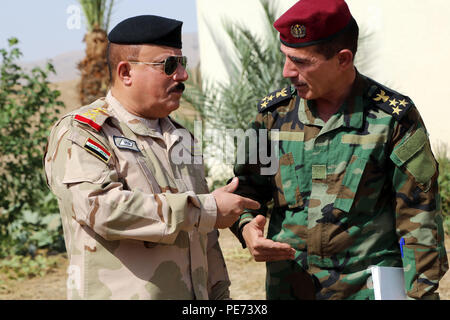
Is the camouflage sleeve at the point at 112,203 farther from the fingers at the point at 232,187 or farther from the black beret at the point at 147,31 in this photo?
the black beret at the point at 147,31

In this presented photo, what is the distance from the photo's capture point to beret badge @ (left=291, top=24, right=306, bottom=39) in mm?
2906

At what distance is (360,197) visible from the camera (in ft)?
9.59

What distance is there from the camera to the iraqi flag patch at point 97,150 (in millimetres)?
2371

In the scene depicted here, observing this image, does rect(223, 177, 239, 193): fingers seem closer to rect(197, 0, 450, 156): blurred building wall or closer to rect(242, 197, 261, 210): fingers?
rect(242, 197, 261, 210): fingers

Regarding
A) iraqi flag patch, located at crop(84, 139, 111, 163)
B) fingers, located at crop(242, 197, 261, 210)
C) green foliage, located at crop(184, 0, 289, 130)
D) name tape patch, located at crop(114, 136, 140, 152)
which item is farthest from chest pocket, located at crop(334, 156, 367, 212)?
green foliage, located at crop(184, 0, 289, 130)

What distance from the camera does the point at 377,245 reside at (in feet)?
9.62

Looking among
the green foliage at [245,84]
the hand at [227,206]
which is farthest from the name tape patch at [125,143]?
the green foliage at [245,84]

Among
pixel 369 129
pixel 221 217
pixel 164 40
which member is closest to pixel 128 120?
pixel 164 40

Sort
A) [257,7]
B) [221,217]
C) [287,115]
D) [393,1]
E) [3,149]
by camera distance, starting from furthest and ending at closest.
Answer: [257,7] → [393,1] → [3,149] → [287,115] → [221,217]

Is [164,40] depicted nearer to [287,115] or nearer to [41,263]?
[287,115]

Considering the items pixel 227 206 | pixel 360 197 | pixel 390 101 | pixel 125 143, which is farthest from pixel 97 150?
pixel 390 101

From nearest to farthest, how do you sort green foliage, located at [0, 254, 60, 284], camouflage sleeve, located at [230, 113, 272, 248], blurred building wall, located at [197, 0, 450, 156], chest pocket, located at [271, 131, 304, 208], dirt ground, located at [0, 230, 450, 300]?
1. chest pocket, located at [271, 131, 304, 208]
2. camouflage sleeve, located at [230, 113, 272, 248]
3. dirt ground, located at [0, 230, 450, 300]
4. green foliage, located at [0, 254, 60, 284]
5. blurred building wall, located at [197, 0, 450, 156]

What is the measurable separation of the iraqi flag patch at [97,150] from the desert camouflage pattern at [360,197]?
1.00m
